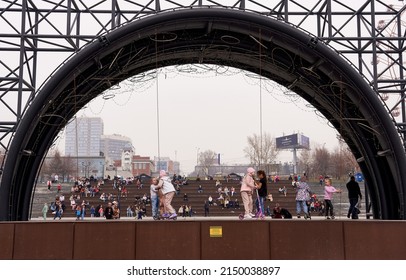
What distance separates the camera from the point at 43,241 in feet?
35.9

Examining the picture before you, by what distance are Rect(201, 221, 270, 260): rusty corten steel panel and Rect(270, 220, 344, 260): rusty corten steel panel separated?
0.85ft

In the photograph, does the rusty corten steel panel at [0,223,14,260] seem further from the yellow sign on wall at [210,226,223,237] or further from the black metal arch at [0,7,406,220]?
the yellow sign on wall at [210,226,223,237]

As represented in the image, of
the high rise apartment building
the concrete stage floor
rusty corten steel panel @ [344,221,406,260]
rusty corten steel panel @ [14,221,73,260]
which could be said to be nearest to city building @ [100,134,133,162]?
the high rise apartment building

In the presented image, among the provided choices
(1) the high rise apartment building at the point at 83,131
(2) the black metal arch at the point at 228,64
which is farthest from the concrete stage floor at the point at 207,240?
(1) the high rise apartment building at the point at 83,131

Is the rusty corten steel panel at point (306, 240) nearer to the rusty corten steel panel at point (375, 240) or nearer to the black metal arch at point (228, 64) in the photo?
the rusty corten steel panel at point (375, 240)

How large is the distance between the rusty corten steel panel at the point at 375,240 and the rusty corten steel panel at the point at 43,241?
7291mm

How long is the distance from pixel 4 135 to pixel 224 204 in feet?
82.7

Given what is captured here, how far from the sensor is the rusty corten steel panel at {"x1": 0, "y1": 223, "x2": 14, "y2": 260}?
428 inches

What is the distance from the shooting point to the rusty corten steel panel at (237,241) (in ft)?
35.4

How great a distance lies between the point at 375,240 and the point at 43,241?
28.3 feet

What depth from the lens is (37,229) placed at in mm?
11016
